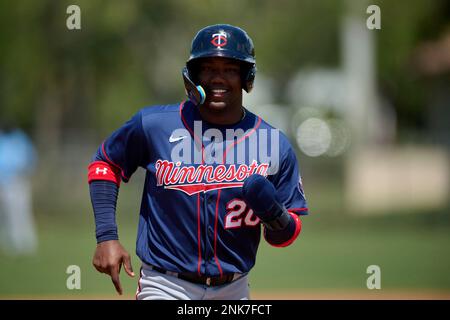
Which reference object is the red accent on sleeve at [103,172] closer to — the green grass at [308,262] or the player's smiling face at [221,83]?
the player's smiling face at [221,83]

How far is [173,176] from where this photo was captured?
416 cm

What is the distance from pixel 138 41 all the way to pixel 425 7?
1025cm

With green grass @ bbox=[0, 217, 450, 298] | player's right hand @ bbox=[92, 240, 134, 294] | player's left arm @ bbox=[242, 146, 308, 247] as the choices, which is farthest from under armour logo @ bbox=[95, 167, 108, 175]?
green grass @ bbox=[0, 217, 450, 298]

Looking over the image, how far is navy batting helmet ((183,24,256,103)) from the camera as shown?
13.6ft

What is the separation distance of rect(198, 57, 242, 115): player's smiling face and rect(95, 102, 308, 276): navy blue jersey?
0.41 feet

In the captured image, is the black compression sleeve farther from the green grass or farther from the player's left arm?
the green grass

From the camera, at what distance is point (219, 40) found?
4.17 m

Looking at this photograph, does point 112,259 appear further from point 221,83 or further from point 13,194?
point 13,194

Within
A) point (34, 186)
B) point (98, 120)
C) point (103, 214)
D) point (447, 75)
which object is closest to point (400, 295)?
point (103, 214)

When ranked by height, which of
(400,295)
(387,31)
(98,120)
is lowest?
(400,295)

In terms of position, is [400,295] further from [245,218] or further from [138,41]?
[138,41]

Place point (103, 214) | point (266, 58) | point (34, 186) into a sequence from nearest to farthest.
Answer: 1. point (103, 214)
2. point (34, 186)
3. point (266, 58)

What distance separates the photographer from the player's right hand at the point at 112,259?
3965mm

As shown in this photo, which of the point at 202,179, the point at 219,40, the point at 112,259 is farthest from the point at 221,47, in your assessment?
the point at 112,259
